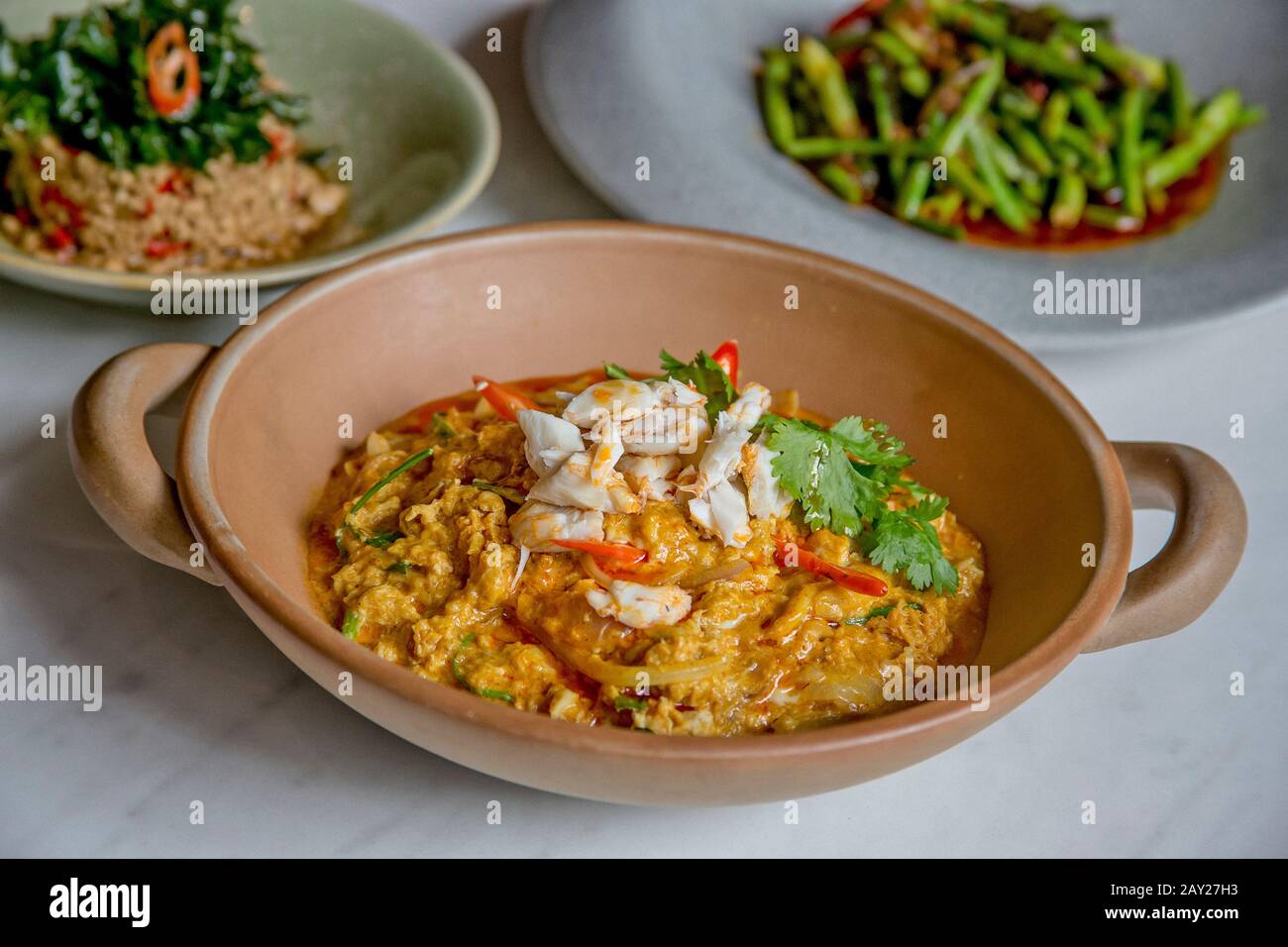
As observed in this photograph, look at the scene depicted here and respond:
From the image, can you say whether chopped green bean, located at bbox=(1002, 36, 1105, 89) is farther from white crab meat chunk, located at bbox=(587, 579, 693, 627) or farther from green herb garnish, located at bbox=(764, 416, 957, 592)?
white crab meat chunk, located at bbox=(587, 579, 693, 627)

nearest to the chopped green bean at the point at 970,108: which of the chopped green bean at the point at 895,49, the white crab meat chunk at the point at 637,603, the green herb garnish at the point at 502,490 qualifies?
the chopped green bean at the point at 895,49

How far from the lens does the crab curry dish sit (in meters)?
1.78

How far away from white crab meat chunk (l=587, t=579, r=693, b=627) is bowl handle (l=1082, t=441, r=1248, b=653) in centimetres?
63

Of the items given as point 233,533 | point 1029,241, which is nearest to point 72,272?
point 233,533

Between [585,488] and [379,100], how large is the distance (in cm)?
Answer: 190

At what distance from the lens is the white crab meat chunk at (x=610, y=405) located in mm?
1885

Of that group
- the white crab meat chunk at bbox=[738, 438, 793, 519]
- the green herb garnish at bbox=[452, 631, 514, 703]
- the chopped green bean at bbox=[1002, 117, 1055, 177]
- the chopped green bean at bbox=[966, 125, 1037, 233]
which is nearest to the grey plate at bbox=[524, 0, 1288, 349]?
the chopped green bean at bbox=[966, 125, 1037, 233]

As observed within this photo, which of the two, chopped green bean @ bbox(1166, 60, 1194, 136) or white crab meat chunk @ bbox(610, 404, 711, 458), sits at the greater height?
chopped green bean @ bbox(1166, 60, 1194, 136)

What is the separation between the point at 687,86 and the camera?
357 cm

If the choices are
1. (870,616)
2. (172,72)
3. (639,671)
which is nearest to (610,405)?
(639,671)

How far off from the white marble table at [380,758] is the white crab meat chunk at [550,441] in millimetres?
513

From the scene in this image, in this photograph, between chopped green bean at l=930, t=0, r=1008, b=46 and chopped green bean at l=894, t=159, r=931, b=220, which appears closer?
chopped green bean at l=894, t=159, r=931, b=220

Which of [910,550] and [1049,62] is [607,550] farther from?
[1049,62]

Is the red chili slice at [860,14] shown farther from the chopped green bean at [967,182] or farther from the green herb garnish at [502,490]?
the green herb garnish at [502,490]
